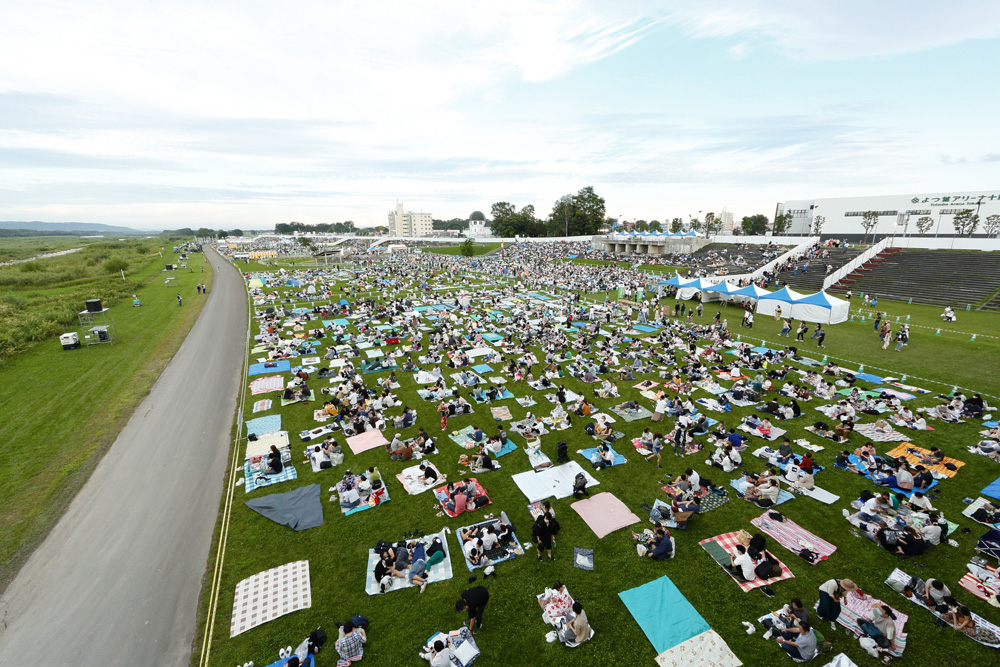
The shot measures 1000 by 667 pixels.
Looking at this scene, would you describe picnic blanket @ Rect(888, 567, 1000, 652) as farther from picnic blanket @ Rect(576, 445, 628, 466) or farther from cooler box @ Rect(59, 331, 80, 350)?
cooler box @ Rect(59, 331, 80, 350)

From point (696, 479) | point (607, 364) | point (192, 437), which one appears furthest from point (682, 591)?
point (192, 437)

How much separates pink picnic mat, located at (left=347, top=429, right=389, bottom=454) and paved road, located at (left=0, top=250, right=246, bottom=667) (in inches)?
145

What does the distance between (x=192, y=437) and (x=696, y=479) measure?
16.5 m

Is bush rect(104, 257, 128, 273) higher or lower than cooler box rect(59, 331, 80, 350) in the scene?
higher

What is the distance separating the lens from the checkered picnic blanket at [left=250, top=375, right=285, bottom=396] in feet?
56.9

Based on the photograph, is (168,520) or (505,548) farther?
(168,520)

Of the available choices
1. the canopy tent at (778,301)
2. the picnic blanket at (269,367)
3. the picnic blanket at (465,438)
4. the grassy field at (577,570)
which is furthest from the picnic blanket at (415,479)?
the canopy tent at (778,301)

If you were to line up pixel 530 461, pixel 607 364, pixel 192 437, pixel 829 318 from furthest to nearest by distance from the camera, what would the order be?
pixel 829 318 < pixel 607 364 < pixel 192 437 < pixel 530 461

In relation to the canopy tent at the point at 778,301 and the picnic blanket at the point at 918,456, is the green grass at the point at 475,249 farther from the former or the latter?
the picnic blanket at the point at 918,456

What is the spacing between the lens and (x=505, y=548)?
877 centimetres

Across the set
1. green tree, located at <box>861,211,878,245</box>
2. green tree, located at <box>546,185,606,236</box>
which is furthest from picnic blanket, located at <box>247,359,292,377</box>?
green tree, located at <box>546,185,606,236</box>

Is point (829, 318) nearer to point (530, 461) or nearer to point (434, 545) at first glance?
point (530, 461)

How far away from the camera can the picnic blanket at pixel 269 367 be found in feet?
64.1

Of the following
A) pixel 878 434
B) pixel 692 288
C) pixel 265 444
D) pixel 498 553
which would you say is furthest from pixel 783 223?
pixel 265 444
